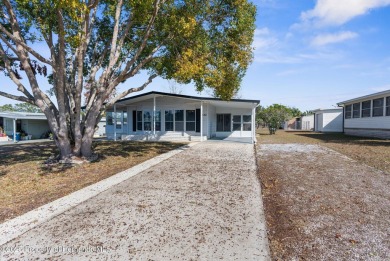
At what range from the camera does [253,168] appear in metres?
8.04

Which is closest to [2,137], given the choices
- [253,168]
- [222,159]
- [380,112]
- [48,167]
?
[48,167]

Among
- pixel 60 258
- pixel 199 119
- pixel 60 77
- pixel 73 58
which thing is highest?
pixel 73 58

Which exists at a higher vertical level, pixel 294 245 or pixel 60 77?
pixel 60 77

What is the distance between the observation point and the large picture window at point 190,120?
60.9 feet


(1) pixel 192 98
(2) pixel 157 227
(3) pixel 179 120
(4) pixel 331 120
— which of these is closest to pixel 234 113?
(3) pixel 179 120

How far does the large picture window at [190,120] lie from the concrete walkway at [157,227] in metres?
12.5

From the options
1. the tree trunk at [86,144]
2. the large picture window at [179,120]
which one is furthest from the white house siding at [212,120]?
the tree trunk at [86,144]

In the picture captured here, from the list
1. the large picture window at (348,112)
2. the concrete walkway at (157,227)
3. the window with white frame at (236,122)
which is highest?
the large picture window at (348,112)

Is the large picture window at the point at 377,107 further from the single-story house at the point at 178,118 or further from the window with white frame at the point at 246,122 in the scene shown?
the window with white frame at the point at 246,122

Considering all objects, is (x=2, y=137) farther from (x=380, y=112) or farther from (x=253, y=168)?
(x=380, y=112)

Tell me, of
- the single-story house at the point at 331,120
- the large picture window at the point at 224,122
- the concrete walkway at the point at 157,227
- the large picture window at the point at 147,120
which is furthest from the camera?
the single-story house at the point at 331,120

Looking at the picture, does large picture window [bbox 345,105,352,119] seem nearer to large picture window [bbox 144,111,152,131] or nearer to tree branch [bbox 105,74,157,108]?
large picture window [bbox 144,111,152,131]

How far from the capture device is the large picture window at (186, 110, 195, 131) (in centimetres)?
1856

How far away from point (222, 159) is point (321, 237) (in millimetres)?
6421
